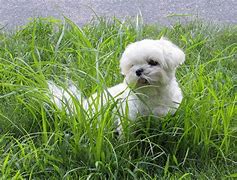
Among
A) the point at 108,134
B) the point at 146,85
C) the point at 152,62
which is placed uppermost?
the point at 152,62

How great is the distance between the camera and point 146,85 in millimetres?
2908

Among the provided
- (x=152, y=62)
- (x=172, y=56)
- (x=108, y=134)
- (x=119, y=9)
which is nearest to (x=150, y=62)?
(x=152, y=62)

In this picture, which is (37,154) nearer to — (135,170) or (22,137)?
(22,137)

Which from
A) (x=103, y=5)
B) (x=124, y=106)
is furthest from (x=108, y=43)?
(x=103, y=5)

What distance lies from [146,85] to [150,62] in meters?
0.12

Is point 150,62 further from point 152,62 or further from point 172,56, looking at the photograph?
point 172,56

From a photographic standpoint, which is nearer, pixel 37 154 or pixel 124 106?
pixel 37 154

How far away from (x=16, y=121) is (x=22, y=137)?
0.67 feet

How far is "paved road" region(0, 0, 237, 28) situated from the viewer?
16.9 ft

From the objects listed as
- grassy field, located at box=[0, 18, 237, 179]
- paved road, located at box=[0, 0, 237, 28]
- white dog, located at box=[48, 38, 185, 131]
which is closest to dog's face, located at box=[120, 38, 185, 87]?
white dog, located at box=[48, 38, 185, 131]

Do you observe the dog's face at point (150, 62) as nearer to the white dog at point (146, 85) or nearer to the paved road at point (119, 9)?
the white dog at point (146, 85)

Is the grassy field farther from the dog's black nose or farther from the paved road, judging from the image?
the paved road

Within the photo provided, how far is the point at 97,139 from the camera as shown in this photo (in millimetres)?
2723

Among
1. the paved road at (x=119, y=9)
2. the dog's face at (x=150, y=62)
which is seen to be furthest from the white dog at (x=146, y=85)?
the paved road at (x=119, y=9)
